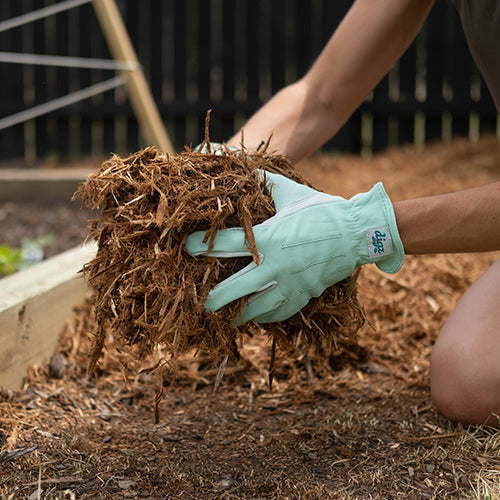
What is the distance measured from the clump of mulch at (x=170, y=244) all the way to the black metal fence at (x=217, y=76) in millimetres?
4599

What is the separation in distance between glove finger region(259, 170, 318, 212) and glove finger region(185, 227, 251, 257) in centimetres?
14

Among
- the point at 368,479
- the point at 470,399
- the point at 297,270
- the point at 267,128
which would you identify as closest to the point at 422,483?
the point at 368,479

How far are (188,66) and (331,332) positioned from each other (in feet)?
16.7

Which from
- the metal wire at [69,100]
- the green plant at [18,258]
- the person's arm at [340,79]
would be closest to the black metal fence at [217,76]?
the metal wire at [69,100]

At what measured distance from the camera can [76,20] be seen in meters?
6.12

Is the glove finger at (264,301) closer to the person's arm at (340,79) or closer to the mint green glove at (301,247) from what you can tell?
the mint green glove at (301,247)

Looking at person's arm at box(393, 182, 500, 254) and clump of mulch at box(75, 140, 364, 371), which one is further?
person's arm at box(393, 182, 500, 254)

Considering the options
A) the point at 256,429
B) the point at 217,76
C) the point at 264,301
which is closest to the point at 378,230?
the point at 264,301

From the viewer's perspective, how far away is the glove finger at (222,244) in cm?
130

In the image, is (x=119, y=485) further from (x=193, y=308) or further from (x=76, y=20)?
(x=76, y=20)

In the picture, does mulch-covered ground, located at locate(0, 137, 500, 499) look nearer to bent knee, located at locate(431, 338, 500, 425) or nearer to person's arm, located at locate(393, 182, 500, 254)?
bent knee, located at locate(431, 338, 500, 425)

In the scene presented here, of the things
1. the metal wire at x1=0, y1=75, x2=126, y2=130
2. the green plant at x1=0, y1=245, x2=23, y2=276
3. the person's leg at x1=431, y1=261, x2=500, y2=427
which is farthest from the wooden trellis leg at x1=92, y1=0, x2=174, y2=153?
the person's leg at x1=431, y1=261, x2=500, y2=427

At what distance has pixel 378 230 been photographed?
4.45 ft

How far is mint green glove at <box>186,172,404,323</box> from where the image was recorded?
1.31 m
